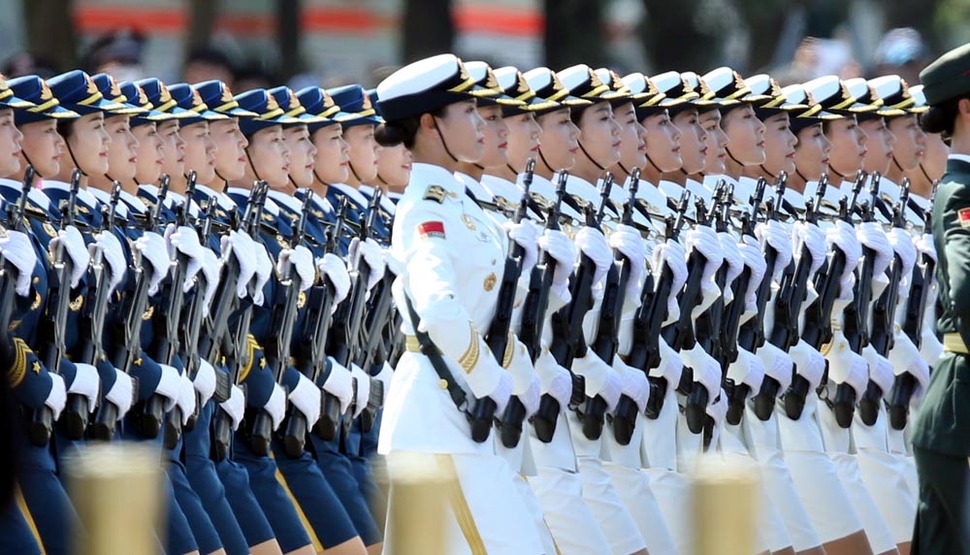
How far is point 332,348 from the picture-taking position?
10.6 metres

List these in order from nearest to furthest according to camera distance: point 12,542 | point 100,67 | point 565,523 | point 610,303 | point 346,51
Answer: point 12,542 → point 565,523 → point 610,303 → point 100,67 → point 346,51

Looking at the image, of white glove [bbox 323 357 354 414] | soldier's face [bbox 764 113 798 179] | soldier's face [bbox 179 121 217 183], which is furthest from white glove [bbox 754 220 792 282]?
soldier's face [bbox 179 121 217 183]

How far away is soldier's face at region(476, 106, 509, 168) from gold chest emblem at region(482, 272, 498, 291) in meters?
0.54

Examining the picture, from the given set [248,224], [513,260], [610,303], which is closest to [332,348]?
[248,224]

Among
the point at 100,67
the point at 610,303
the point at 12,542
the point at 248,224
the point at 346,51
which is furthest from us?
the point at 346,51

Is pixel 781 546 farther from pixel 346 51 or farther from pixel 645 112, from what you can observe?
pixel 346 51

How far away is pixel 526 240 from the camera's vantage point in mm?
8727

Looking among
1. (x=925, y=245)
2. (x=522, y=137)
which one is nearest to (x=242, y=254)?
(x=522, y=137)

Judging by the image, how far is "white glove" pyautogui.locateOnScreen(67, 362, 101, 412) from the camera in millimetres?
8852

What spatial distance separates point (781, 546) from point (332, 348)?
2.06 m

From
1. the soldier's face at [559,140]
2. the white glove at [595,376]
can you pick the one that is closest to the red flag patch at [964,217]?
the white glove at [595,376]

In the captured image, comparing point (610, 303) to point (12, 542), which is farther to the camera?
point (610, 303)

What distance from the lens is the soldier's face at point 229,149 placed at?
411 inches

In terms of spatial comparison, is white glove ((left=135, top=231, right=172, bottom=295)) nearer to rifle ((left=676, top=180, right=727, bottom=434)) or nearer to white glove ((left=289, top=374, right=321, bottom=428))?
white glove ((left=289, top=374, right=321, bottom=428))
